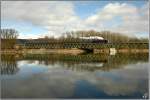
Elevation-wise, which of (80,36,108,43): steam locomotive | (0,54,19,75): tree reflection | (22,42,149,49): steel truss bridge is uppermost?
(80,36,108,43): steam locomotive

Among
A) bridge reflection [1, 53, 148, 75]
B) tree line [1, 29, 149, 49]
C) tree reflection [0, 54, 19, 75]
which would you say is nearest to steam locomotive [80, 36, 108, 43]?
tree line [1, 29, 149, 49]

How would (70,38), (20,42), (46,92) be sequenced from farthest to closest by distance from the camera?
(70,38) → (20,42) → (46,92)

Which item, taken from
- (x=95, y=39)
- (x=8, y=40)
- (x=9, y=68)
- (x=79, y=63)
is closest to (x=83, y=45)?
(x=95, y=39)

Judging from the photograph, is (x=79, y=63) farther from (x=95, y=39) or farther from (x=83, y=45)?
(x=95, y=39)

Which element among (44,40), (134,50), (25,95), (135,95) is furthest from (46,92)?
(134,50)

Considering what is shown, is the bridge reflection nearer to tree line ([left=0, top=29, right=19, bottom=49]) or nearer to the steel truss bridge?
tree line ([left=0, top=29, right=19, bottom=49])

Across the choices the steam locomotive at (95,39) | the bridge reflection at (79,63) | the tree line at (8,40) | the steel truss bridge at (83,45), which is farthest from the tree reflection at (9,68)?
the steam locomotive at (95,39)

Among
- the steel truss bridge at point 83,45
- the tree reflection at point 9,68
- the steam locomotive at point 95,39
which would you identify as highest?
the steam locomotive at point 95,39

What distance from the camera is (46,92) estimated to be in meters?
Answer: 5.73

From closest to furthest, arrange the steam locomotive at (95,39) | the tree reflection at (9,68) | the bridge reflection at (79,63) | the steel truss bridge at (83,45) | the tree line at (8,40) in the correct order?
1. the tree reflection at (9,68)
2. the bridge reflection at (79,63)
3. the tree line at (8,40)
4. the steel truss bridge at (83,45)
5. the steam locomotive at (95,39)

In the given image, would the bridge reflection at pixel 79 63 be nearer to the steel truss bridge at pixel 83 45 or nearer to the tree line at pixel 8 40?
the tree line at pixel 8 40

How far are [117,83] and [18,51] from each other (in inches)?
651

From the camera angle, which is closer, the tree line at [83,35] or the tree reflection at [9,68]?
the tree reflection at [9,68]

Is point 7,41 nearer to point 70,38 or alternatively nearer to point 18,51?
point 18,51
